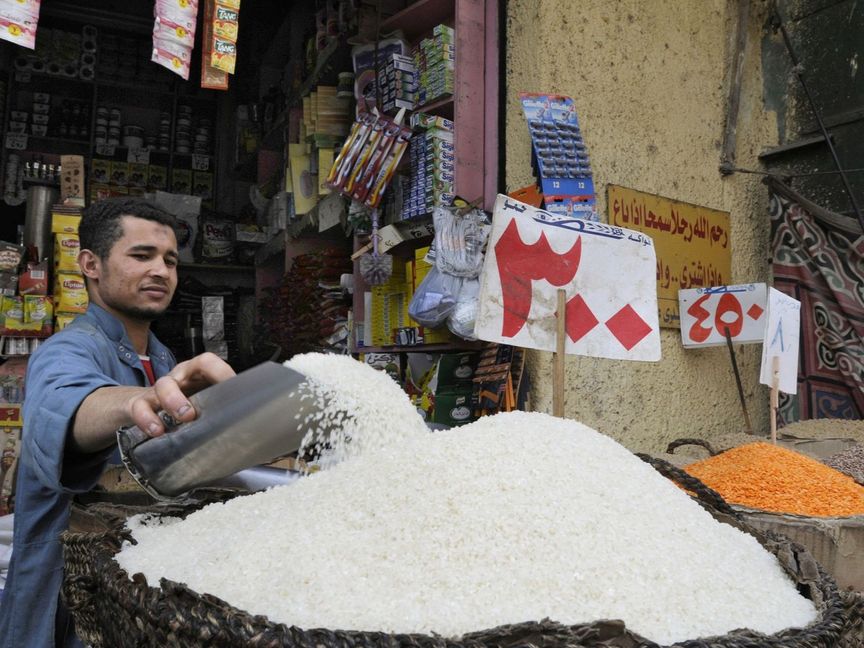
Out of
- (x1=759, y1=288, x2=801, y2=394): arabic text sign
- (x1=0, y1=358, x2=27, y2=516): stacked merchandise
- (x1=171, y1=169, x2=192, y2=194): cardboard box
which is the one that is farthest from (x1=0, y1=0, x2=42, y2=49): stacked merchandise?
(x1=171, y1=169, x2=192, y2=194): cardboard box

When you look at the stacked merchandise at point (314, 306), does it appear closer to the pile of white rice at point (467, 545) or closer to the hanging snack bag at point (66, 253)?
the hanging snack bag at point (66, 253)

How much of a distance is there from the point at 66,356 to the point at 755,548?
1.04m

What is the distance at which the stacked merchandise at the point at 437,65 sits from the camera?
2674 mm

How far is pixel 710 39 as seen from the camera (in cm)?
329

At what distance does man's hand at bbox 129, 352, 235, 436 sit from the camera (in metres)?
0.81

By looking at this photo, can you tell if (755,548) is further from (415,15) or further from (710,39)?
(710,39)

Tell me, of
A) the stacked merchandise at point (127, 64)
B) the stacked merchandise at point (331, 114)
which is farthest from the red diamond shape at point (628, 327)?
the stacked merchandise at point (127, 64)

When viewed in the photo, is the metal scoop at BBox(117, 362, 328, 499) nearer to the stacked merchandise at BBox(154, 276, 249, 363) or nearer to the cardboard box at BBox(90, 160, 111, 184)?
the stacked merchandise at BBox(154, 276, 249, 363)

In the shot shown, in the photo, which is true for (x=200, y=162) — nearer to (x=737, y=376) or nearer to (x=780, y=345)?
(x=737, y=376)

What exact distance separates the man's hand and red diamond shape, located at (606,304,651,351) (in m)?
0.98

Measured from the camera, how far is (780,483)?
1.60 m

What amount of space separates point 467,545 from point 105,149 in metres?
5.35

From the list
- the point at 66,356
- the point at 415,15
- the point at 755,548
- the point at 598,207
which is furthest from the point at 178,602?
the point at 415,15

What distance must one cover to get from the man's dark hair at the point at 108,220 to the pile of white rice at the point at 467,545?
0.64 metres
